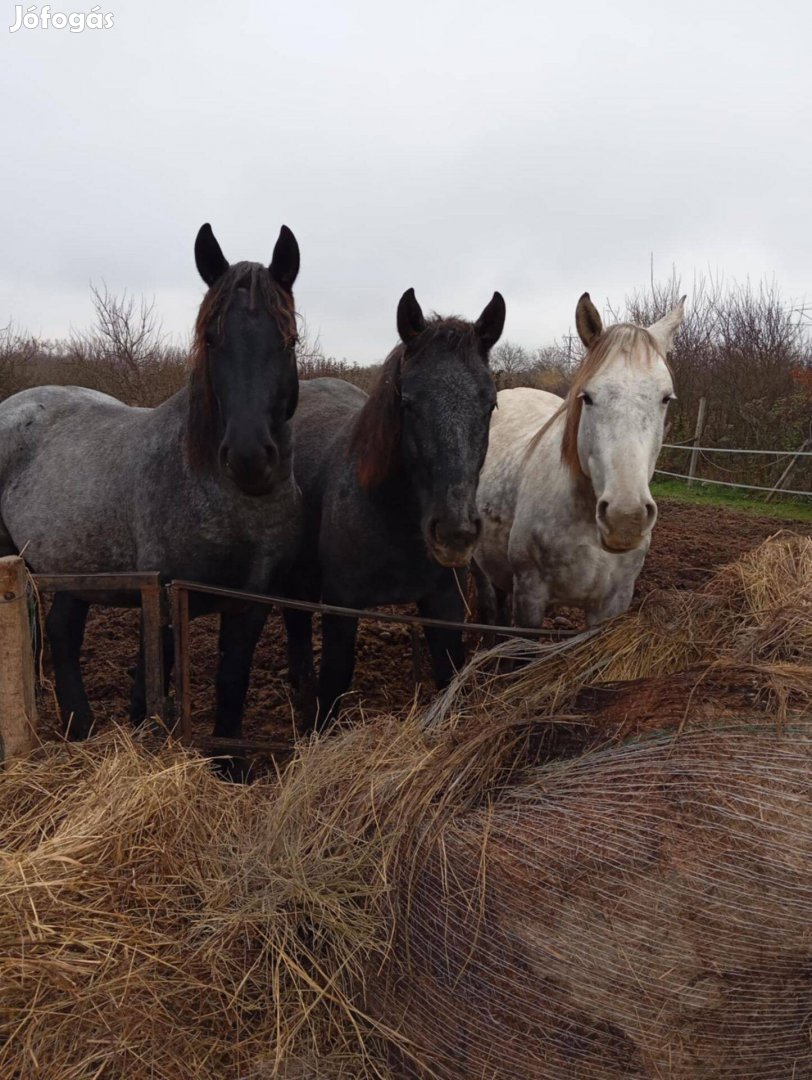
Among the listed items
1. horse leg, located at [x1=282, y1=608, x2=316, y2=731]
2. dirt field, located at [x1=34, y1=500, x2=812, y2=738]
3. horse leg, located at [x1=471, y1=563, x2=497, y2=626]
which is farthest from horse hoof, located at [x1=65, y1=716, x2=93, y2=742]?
horse leg, located at [x1=471, y1=563, x2=497, y2=626]

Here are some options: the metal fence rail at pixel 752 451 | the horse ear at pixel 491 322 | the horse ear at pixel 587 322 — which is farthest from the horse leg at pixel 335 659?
the metal fence rail at pixel 752 451

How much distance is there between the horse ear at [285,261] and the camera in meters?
2.98

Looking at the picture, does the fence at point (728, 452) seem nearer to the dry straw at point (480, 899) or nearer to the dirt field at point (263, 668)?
the dirt field at point (263, 668)

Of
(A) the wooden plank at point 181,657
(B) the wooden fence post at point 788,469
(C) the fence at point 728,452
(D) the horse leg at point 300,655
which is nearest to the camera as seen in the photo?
(A) the wooden plank at point 181,657

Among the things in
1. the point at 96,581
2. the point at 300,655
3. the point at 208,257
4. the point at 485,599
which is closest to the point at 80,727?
the point at 96,581

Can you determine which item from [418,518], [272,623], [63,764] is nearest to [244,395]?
[418,518]

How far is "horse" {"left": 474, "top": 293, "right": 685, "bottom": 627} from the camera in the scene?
2.70 meters

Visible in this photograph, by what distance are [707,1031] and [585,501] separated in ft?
6.91

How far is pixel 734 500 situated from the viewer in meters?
13.8

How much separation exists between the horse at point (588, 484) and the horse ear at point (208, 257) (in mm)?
1458

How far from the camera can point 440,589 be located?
129 inches

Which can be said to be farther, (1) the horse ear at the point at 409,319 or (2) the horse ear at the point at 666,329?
(2) the horse ear at the point at 666,329

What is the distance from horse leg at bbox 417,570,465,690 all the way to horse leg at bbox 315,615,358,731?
0.33 metres

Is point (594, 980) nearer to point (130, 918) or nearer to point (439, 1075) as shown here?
point (439, 1075)
